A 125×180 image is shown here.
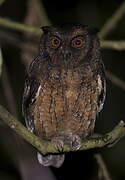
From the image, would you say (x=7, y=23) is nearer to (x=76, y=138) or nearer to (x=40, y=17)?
(x=40, y=17)

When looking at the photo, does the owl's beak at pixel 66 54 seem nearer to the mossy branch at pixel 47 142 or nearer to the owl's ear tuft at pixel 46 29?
the owl's ear tuft at pixel 46 29

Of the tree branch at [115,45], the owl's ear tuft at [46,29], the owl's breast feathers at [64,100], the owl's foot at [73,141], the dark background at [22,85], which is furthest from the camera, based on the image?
the dark background at [22,85]

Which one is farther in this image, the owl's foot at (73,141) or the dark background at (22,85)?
the dark background at (22,85)

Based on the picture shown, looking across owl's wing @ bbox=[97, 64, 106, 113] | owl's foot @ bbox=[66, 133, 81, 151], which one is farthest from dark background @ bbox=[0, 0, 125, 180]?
owl's wing @ bbox=[97, 64, 106, 113]

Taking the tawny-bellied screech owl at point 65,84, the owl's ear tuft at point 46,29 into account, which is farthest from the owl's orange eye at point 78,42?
the owl's ear tuft at point 46,29

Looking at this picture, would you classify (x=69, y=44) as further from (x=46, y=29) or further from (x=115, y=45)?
(x=115, y=45)

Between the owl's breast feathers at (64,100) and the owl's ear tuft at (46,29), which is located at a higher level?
the owl's ear tuft at (46,29)

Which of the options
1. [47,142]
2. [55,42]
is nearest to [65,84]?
[55,42]

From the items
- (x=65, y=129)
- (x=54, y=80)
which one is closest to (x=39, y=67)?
(x=54, y=80)
